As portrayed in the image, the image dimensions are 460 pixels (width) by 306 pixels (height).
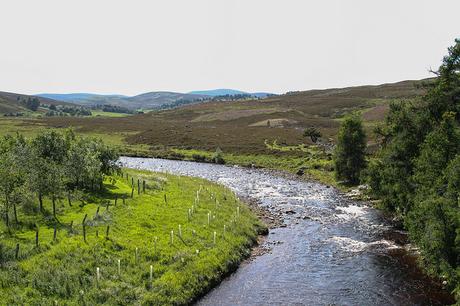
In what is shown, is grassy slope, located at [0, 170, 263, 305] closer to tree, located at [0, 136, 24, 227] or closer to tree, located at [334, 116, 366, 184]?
tree, located at [0, 136, 24, 227]

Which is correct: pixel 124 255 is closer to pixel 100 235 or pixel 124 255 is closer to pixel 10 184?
pixel 100 235

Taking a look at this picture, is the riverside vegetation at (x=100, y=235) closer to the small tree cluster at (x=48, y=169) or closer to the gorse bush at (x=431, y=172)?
the small tree cluster at (x=48, y=169)

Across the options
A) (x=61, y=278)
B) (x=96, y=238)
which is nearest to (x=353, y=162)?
(x=96, y=238)

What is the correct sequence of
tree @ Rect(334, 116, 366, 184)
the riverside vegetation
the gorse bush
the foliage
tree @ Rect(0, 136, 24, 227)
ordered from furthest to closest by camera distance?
the foliage → tree @ Rect(334, 116, 366, 184) → tree @ Rect(0, 136, 24, 227) → the gorse bush → the riverside vegetation

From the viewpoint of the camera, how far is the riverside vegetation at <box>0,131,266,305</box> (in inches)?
1149

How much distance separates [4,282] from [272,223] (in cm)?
3289

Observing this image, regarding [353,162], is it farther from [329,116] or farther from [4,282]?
[329,116]

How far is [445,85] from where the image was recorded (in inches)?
1780

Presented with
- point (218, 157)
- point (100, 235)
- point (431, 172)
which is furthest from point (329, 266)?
point (218, 157)

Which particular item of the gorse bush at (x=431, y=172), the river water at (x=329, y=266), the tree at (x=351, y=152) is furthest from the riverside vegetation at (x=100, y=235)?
the tree at (x=351, y=152)

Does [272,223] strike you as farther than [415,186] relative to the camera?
Yes

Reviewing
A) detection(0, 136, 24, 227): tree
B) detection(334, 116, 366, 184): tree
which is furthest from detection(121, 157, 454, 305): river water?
detection(0, 136, 24, 227): tree

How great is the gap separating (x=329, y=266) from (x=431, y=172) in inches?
492

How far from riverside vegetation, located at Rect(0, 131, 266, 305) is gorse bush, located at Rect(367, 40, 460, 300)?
54.5 ft
